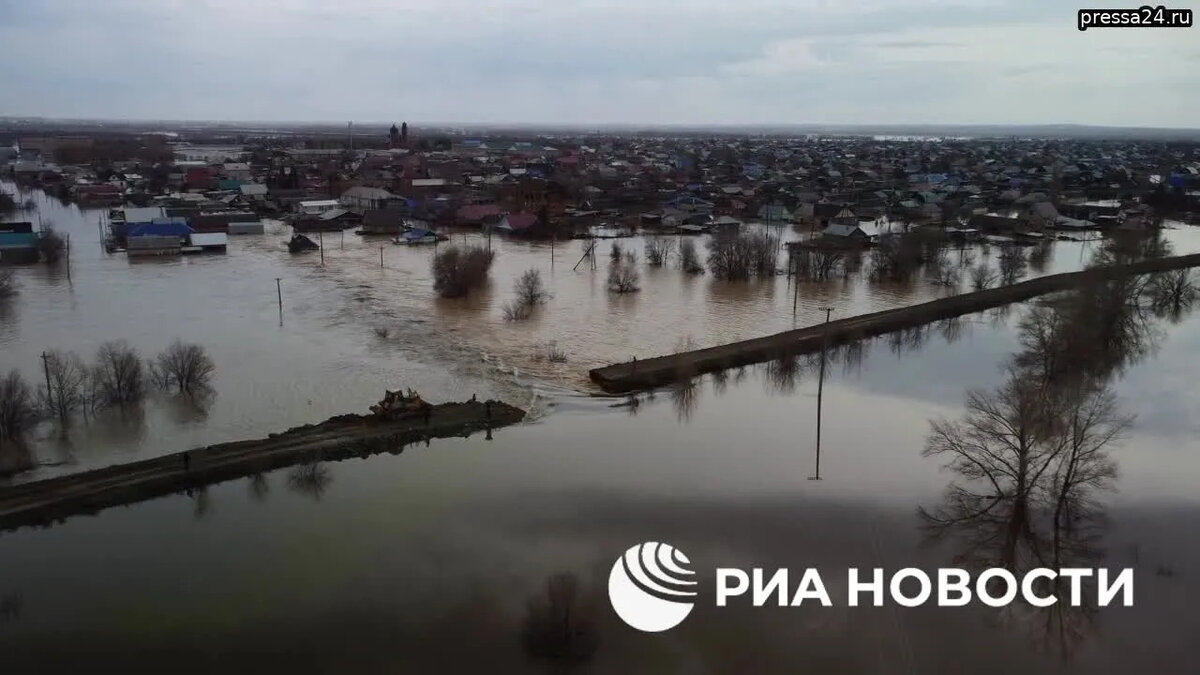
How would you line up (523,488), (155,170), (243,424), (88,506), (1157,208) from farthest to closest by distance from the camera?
1. (155,170)
2. (1157,208)
3. (243,424)
4. (523,488)
5. (88,506)

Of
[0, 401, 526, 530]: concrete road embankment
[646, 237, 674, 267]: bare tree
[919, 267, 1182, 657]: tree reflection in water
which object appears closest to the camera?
[919, 267, 1182, 657]: tree reflection in water

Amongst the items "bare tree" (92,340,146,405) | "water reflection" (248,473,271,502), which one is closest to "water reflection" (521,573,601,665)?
"water reflection" (248,473,271,502)

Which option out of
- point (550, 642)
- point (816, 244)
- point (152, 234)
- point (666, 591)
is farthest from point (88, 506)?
point (816, 244)

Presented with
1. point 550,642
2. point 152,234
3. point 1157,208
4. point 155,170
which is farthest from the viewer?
point 155,170

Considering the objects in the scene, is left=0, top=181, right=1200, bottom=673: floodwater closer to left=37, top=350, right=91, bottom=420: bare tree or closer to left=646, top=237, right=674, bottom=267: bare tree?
left=37, top=350, right=91, bottom=420: bare tree

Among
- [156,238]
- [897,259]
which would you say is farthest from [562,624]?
[156,238]

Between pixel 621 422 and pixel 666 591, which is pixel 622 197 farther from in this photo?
pixel 666 591
